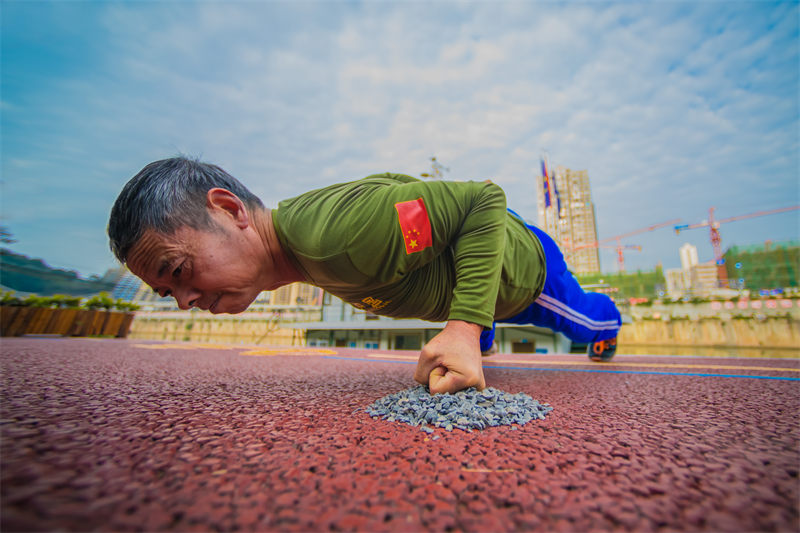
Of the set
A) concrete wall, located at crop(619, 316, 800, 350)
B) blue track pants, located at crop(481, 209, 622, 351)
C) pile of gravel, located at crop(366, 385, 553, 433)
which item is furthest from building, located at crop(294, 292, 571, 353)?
pile of gravel, located at crop(366, 385, 553, 433)

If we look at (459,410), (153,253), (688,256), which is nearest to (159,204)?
(153,253)

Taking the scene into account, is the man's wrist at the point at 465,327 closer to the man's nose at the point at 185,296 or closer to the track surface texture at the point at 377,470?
the track surface texture at the point at 377,470

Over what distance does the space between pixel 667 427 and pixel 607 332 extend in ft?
4.96

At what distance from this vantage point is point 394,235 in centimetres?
87

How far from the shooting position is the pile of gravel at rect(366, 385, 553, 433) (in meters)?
0.56

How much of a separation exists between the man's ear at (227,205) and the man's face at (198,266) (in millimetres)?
44

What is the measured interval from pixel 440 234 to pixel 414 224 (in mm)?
91

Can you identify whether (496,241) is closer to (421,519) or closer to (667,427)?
(667,427)

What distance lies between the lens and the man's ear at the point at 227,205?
2.76ft

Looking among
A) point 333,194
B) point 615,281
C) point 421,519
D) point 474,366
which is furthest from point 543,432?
point 615,281

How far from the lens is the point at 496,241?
36.6 inches

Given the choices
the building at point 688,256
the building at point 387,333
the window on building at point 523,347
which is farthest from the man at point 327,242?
the building at point 688,256

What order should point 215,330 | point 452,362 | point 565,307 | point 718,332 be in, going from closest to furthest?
point 452,362 < point 565,307 < point 718,332 < point 215,330

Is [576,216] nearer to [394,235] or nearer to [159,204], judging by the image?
[394,235]
